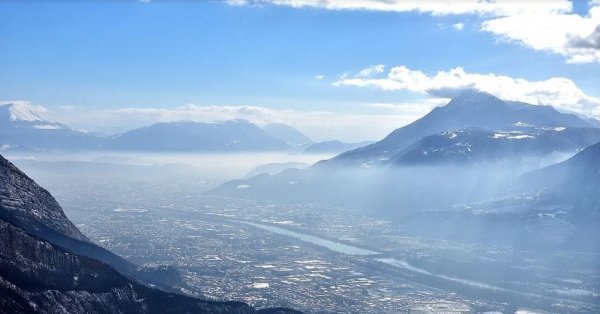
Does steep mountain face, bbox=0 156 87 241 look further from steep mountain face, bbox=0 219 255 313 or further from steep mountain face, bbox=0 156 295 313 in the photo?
steep mountain face, bbox=0 219 255 313

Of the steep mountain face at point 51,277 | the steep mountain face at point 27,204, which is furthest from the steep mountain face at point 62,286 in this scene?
the steep mountain face at point 27,204

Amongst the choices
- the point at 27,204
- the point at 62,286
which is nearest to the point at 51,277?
the point at 62,286

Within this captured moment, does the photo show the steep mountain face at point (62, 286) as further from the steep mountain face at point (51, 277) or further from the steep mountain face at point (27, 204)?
the steep mountain face at point (27, 204)

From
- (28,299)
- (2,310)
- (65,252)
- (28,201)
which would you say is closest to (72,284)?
(65,252)

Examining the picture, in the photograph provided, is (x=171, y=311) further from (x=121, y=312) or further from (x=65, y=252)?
(x=65, y=252)

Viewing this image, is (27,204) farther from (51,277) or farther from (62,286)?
(62,286)

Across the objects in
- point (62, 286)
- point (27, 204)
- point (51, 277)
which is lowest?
point (62, 286)

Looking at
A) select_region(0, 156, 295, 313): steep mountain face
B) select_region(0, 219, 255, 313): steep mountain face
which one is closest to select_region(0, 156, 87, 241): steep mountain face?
select_region(0, 156, 295, 313): steep mountain face

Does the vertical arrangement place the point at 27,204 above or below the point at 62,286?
above
